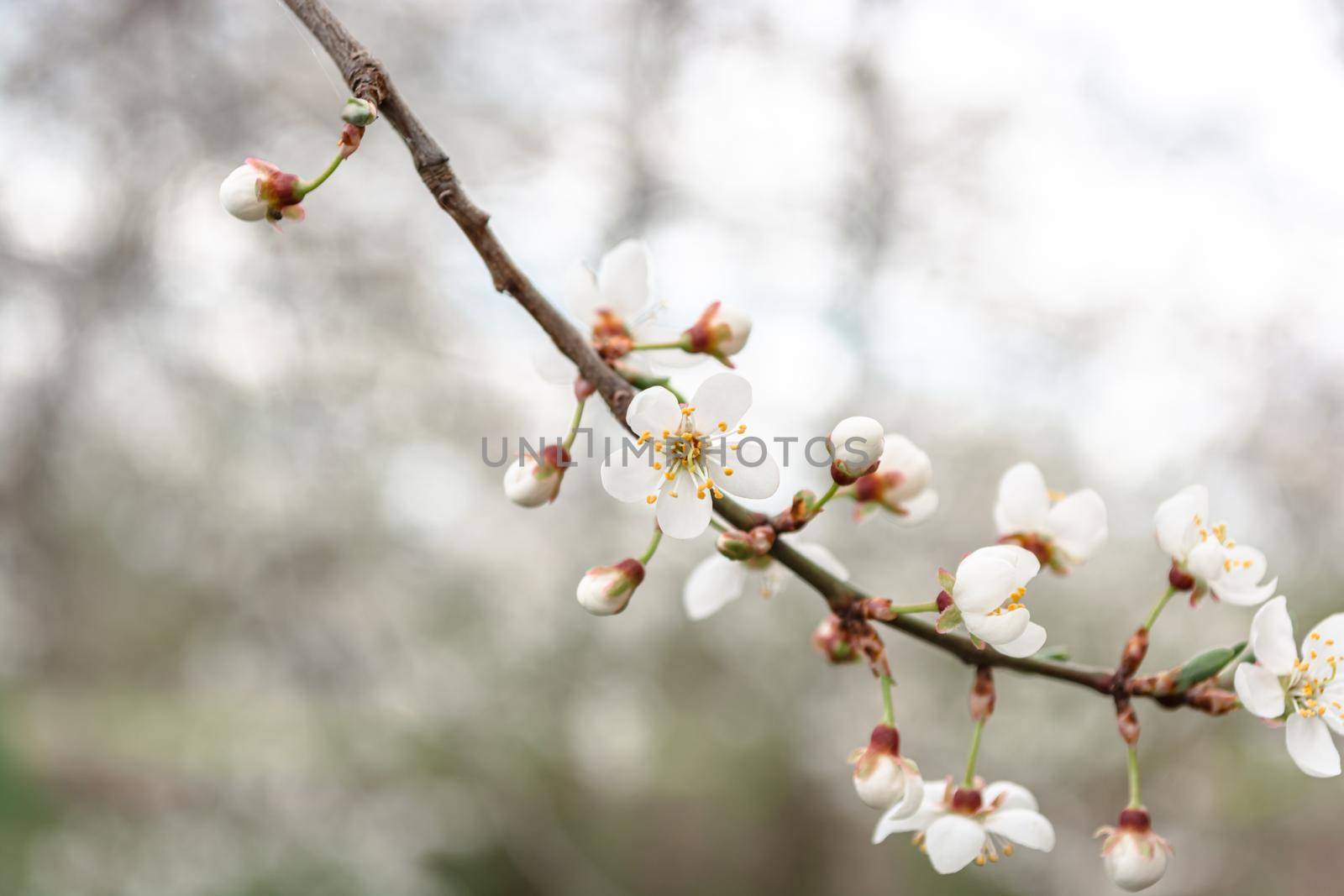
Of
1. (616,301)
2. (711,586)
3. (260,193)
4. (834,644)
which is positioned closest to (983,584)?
(834,644)

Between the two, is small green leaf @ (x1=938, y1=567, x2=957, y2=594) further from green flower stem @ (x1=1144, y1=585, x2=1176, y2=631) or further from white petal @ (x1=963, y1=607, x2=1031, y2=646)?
green flower stem @ (x1=1144, y1=585, x2=1176, y2=631)

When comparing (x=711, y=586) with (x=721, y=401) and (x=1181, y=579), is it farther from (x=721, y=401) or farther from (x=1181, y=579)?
(x=1181, y=579)

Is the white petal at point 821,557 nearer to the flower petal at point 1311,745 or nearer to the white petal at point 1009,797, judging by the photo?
the white petal at point 1009,797

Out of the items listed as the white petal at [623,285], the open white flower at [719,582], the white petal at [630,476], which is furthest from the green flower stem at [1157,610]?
the white petal at [623,285]

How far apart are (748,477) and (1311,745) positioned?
0.42 metres

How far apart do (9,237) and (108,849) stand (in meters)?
2.06

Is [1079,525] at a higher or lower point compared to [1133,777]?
higher

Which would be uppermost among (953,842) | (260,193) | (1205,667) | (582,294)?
(582,294)

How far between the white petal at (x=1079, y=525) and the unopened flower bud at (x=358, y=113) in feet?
1.90

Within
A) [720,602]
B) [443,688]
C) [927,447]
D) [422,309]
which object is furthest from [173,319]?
[927,447]

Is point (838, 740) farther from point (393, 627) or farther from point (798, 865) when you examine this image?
point (393, 627)

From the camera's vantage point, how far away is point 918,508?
27.0 inches

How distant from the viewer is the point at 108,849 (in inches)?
120

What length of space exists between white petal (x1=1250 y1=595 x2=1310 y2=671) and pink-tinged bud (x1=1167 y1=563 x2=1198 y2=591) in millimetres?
92
